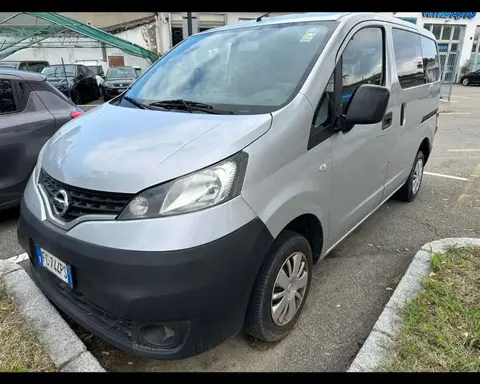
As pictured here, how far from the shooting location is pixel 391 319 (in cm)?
224

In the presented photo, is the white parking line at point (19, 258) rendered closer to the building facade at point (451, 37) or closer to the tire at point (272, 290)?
the tire at point (272, 290)

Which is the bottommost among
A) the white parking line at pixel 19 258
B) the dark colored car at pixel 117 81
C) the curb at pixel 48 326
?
the dark colored car at pixel 117 81

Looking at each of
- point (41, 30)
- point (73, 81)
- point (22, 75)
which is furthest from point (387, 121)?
point (41, 30)

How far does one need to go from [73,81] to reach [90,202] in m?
13.1

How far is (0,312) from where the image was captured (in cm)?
229

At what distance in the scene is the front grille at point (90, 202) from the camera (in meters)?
1.70

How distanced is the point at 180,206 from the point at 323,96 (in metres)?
1.13

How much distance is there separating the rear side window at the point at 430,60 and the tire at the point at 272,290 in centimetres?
287

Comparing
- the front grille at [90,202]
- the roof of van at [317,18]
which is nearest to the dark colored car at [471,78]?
the roof of van at [317,18]

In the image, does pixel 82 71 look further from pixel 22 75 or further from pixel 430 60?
pixel 430 60

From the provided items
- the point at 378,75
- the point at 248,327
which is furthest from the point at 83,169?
the point at 378,75

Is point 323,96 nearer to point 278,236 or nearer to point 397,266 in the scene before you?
point 278,236

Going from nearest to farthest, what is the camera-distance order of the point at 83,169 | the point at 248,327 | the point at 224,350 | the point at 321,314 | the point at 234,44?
1. the point at 83,169
2. the point at 248,327
3. the point at 224,350
4. the point at 321,314
5. the point at 234,44

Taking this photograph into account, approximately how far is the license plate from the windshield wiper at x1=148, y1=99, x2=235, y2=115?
1097 millimetres
